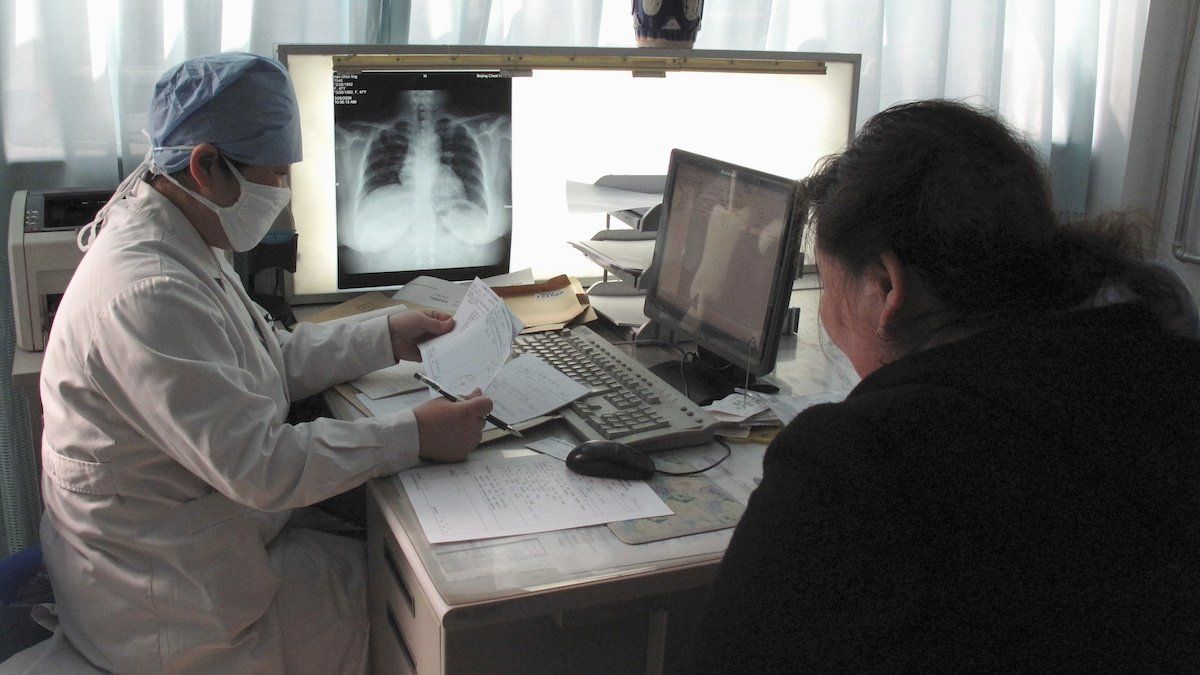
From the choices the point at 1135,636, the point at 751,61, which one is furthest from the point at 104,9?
the point at 1135,636

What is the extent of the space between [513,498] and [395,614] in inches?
10.4

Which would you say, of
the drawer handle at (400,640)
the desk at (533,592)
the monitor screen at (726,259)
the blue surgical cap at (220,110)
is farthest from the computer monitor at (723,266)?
the blue surgical cap at (220,110)

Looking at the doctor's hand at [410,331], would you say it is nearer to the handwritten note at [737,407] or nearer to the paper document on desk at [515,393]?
the paper document on desk at [515,393]

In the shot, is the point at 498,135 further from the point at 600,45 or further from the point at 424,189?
the point at 600,45

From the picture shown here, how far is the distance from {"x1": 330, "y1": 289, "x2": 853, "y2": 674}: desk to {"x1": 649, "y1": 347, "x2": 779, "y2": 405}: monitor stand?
21 centimetres

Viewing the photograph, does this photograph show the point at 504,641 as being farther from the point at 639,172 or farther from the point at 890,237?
the point at 639,172

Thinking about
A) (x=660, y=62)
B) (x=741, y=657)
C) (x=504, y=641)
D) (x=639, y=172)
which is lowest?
(x=504, y=641)

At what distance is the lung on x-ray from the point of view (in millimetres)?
2047

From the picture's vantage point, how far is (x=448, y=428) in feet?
4.49

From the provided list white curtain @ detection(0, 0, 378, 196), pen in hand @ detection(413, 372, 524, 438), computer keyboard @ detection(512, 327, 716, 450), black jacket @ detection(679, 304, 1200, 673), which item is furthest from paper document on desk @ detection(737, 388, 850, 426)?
white curtain @ detection(0, 0, 378, 196)

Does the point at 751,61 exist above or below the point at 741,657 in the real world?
above

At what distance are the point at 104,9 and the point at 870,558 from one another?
6.17 feet

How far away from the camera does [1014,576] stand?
758mm

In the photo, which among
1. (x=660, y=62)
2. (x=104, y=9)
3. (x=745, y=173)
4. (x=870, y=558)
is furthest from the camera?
(x=660, y=62)
